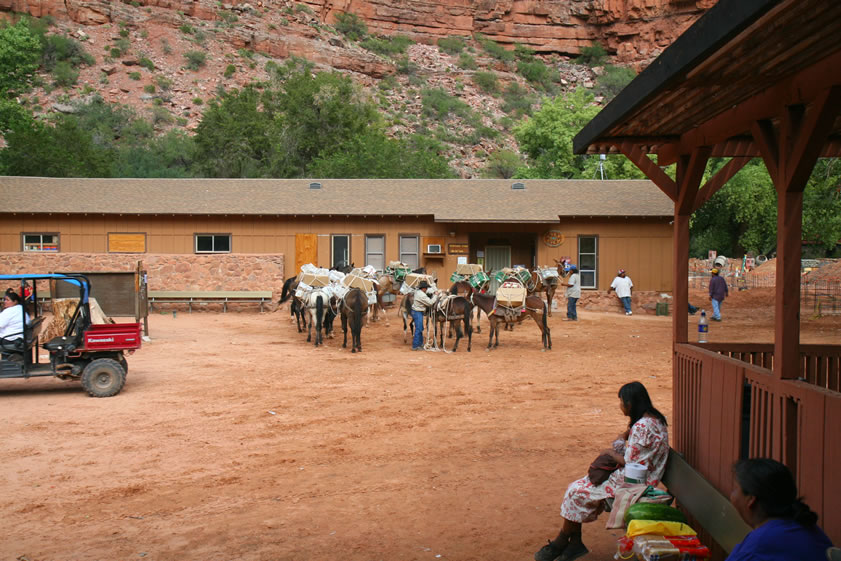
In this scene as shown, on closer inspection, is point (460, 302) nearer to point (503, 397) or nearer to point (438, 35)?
point (503, 397)

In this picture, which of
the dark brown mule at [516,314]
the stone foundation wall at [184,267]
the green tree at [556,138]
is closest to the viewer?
the dark brown mule at [516,314]

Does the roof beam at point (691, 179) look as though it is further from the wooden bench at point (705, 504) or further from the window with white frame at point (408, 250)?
the window with white frame at point (408, 250)

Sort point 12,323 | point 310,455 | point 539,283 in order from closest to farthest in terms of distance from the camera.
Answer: point 310,455 < point 12,323 < point 539,283

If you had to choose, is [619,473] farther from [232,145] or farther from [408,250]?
[232,145]

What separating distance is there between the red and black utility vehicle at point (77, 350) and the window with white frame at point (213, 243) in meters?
16.0

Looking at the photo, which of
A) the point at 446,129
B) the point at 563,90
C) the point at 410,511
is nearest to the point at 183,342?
the point at 410,511

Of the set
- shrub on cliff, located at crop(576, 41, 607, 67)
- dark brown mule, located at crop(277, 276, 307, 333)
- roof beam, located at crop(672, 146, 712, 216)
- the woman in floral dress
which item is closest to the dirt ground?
the woman in floral dress

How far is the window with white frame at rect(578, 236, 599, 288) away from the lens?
91.0 ft

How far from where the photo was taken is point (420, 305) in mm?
16641

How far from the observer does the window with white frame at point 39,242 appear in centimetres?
2717

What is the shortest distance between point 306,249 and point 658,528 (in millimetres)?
23990

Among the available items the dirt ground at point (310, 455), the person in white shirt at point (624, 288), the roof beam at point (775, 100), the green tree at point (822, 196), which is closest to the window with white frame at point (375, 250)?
the person in white shirt at point (624, 288)

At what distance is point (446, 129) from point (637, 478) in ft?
235

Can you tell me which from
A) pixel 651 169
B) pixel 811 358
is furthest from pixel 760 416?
pixel 651 169
